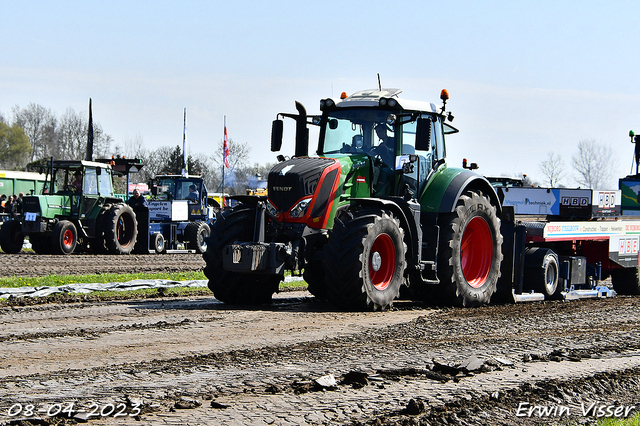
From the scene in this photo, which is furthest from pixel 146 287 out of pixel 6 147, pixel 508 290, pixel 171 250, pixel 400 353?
pixel 6 147

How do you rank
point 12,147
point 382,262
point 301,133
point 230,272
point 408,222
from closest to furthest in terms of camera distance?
point 382,262, point 230,272, point 408,222, point 301,133, point 12,147

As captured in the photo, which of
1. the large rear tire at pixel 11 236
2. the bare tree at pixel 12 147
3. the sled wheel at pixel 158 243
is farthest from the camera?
the bare tree at pixel 12 147

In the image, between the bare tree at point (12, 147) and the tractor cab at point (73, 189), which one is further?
the bare tree at point (12, 147)

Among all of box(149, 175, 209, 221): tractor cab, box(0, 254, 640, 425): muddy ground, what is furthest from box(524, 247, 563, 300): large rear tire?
box(149, 175, 209, 221): tractor cab

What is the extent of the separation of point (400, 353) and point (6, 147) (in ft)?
262

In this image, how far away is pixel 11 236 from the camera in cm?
2322

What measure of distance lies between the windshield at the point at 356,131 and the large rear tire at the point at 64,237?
1295 cm

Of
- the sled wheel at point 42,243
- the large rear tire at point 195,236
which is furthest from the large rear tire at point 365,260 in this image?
the large rear tire at point 195,236

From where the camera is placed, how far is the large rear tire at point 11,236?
23.1 meters

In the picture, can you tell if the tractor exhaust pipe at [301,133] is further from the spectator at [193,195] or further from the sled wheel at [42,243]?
the spectator at [193,195]

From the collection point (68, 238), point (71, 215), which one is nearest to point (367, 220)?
point (68, 238)

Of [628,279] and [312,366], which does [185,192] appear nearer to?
[628,279]

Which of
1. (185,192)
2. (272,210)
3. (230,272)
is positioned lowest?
(230,272)

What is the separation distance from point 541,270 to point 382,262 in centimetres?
338
